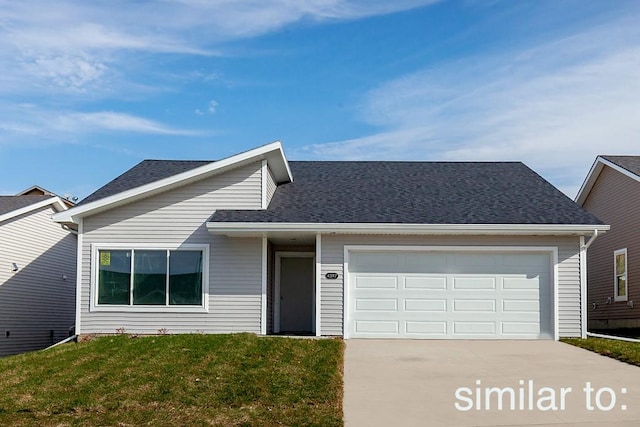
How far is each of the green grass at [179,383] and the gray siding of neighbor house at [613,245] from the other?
390 inches

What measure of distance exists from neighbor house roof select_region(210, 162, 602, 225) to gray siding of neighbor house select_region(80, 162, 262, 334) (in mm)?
552

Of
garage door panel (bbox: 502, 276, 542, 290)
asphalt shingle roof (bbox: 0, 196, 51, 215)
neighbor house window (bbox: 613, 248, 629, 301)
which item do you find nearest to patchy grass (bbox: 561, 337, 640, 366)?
garage door panel (bbox: 502, 276, 542, 290)

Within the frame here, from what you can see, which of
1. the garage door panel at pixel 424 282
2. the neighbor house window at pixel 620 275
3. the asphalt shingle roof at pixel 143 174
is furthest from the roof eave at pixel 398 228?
the neighbor house window at pixel 620 275

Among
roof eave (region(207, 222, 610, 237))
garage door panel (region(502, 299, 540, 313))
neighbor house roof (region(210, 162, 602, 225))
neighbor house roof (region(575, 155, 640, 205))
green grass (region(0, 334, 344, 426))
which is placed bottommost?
green grass (region(0, 334, 344, 426))

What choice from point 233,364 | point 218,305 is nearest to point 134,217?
point 218,305

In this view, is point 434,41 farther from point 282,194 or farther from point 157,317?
point 157,317

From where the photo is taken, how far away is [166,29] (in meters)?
17.4

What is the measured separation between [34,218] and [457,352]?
13830 millimetres

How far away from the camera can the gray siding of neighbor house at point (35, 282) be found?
22141 millimetres

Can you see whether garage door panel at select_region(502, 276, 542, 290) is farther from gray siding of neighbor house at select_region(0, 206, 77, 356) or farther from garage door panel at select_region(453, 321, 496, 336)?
gray siding of neighbor house at select_region(0, 206, 77, 356)

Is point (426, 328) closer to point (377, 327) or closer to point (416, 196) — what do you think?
point (377, 327)

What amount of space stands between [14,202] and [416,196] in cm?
1206

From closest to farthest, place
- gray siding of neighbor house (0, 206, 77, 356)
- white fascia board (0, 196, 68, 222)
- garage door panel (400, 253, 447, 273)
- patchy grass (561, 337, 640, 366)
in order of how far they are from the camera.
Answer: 1. patchy grass (561, 337, 640, 366)
2. garage door panel (400, 253, 447, 273)
3. white fascia board (0, 196, 68, 222)
4. gray siding of neighbor house (0, 206, 77, 356)

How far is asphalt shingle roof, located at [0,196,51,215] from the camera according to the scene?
22.6 meters
